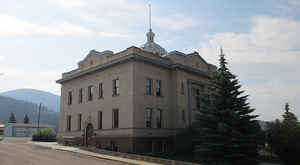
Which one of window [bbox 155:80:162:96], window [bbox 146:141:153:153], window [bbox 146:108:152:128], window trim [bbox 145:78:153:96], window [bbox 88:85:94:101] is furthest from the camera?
window [bbox 88:85:94:101]

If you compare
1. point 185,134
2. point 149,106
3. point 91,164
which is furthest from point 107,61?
point 91,164

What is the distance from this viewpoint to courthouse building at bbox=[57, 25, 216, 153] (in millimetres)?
27719

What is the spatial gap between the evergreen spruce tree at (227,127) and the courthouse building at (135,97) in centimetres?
435

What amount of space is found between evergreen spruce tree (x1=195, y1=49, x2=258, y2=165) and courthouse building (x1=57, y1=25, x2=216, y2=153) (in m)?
4.35

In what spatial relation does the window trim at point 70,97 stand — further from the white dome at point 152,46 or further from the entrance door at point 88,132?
the white dome at point 152,46

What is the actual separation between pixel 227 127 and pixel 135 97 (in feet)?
36.2

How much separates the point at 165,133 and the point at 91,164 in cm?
1332

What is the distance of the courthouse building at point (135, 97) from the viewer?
27.7 metres

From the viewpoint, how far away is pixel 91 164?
18.0 m

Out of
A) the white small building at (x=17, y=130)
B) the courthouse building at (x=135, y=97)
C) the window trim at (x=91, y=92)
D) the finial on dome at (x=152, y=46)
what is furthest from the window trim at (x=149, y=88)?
the white small building at (x=17, y=130)

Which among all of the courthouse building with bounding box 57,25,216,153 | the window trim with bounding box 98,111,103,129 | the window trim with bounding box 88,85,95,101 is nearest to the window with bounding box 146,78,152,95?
the courthouse building with bounding box 57,25,216,153

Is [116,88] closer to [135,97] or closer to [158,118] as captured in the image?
[135,97]

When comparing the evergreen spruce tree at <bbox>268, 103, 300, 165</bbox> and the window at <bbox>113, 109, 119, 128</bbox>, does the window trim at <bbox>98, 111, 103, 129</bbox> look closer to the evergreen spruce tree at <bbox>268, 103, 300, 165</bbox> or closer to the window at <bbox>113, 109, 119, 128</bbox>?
the window at <bbox>113, 109, 119, 128</bbox>

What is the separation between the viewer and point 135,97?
90.3 ft
